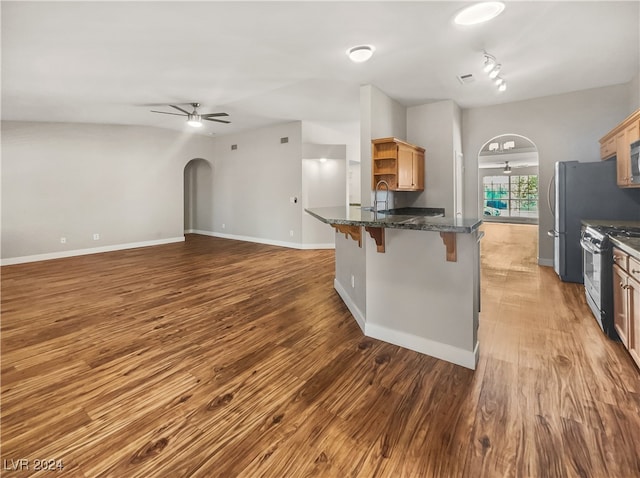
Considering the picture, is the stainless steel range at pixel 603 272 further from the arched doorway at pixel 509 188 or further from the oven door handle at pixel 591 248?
the arched doorway at pixel 509 188

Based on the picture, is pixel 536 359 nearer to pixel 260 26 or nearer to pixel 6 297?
pixel 260 26

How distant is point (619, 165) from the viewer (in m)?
3.43

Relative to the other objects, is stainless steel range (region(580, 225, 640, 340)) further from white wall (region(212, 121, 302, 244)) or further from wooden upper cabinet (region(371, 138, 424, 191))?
white wall (region(212, 121, 302, 244))

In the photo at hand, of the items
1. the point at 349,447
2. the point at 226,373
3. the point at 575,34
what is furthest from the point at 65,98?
the point at 575,34

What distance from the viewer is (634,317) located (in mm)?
2080

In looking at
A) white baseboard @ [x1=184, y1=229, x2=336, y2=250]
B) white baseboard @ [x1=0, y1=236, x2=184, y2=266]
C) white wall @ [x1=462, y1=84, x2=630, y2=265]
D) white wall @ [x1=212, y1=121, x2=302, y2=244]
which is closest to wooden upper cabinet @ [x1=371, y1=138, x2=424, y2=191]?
white wall @ [x1=462, y1=84, x2=630, y2=265]

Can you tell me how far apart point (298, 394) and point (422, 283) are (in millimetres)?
1221

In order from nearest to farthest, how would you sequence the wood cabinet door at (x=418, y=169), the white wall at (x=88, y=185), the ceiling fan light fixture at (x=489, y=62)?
the ceiling fan light fixture at (x=489, y=62) → the wood cabinet door at (x=418, y=169) → the white wall at (x=88, y=185)

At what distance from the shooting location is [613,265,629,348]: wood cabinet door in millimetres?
2232

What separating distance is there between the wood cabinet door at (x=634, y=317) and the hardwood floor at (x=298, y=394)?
140mm

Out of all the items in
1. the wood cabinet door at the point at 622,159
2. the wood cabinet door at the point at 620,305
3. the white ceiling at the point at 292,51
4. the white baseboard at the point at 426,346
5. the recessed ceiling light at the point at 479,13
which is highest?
the white ceiling at the point at 292,51

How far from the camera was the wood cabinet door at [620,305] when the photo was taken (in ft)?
7.32

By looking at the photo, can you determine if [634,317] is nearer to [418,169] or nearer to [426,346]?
[426,346]


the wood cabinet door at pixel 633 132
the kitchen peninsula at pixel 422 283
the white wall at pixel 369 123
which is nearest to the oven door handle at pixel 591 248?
the wood cabinet door at pixel 633 132
